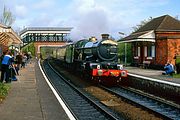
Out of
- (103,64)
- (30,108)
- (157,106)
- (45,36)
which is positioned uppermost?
(45,36)

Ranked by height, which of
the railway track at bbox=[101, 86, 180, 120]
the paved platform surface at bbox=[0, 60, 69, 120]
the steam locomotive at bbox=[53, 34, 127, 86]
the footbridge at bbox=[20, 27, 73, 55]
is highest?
the footbridge at bbox=[20, 27, 73, 55]

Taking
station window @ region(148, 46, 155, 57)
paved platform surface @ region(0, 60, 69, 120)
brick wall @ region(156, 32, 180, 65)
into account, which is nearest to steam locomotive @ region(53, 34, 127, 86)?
paved platform surface @ region(0, 60, 69, 120)

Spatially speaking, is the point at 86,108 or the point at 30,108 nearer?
→ the point at 30,108

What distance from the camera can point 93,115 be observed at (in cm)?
1332

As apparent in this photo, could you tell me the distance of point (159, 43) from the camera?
34.2 meters

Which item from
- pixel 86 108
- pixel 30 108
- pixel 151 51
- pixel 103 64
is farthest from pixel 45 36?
pixel 30 108

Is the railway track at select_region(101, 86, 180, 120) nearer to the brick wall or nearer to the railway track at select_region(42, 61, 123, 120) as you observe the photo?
the railway track at select_region(42, 61, 123, 120)

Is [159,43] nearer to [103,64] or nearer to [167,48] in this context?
[167,48]

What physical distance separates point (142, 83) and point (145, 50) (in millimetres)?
17057

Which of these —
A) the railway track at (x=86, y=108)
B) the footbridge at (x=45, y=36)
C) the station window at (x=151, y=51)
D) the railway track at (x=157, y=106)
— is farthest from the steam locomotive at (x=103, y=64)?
the footbridge at (x=45, y=36)

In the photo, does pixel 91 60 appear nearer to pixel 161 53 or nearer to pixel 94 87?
pixel 94 87

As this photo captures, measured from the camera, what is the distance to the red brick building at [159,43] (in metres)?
32.0

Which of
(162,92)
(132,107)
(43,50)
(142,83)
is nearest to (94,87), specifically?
(142,83)

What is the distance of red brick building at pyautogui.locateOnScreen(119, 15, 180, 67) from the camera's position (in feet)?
105
